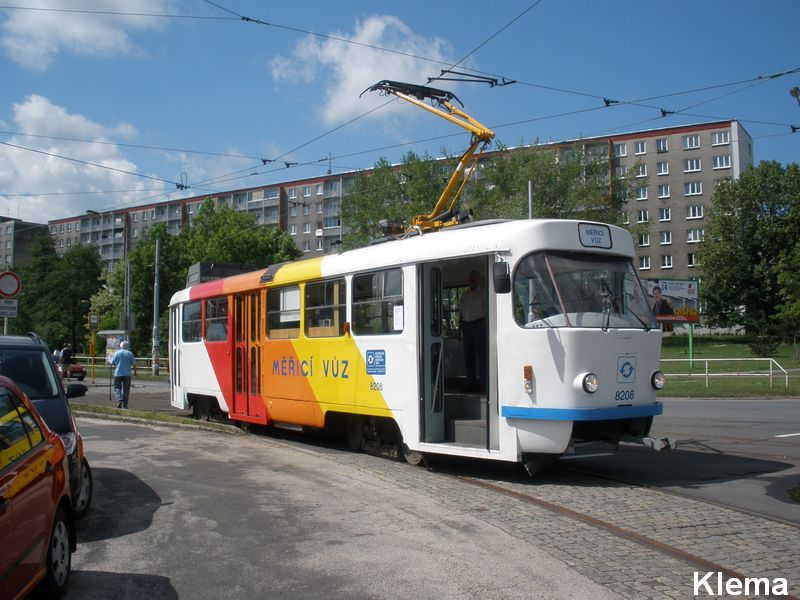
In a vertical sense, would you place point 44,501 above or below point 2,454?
below

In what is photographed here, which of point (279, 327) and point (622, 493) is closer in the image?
point (622, 493)

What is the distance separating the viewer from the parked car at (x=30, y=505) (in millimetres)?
4160

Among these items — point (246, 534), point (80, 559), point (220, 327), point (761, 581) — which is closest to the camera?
point (761, 581)

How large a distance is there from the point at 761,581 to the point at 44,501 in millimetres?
4559

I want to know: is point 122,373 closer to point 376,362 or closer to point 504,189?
point 376,362

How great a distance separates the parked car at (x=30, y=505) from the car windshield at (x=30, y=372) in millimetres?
2451

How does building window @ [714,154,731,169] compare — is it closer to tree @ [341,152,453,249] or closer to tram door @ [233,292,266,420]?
tree @ [341,152,453,249]

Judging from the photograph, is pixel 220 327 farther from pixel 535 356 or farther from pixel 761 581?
pixel 761 581

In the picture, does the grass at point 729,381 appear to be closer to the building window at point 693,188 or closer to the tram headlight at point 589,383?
the tram headlight at point 589,383

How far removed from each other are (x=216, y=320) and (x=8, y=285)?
4493 millimetres

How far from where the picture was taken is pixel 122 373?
19.8 m

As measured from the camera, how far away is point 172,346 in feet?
59.7

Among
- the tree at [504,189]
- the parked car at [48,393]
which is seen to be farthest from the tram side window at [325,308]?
the tree at [504,189]

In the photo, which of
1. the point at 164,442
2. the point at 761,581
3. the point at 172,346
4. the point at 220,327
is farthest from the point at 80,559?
the point at 172,346
